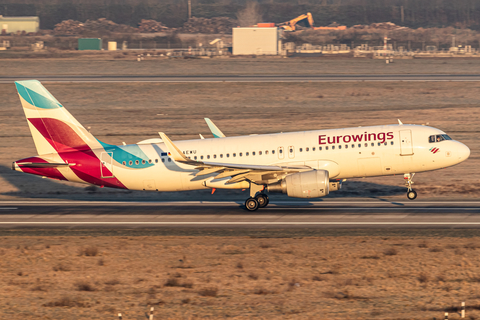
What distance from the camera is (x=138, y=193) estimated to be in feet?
144

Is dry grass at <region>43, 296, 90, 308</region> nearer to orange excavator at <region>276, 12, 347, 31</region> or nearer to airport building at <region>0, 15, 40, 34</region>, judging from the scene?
airport building at <region>0, 15, 40, 34</region>

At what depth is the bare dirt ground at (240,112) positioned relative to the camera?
147ft

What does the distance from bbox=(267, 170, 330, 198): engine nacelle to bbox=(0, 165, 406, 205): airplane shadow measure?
5.34 m

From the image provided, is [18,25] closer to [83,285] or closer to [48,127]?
[48,127]

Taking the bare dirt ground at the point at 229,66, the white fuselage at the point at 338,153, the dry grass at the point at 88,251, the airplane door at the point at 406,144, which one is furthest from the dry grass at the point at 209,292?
the bare dirt ground at the point at 229,66

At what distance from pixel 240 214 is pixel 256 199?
4.77 feet

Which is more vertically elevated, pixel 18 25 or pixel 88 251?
pixel 18 25

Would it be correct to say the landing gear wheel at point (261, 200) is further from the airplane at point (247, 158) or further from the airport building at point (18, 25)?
the airport building at point (18, 25)

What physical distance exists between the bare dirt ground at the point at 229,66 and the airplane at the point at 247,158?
5340 cm

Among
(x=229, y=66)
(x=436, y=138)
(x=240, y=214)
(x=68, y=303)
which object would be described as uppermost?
(x=229, y=66)

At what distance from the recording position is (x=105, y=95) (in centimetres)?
7294

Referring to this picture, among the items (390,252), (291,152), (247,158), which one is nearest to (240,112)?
(247,158)

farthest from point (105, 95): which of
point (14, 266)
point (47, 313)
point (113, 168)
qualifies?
point (47, 313)

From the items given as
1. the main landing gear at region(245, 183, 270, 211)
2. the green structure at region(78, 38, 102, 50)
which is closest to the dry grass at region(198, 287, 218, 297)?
the main landing gear at region(245, 183, 270, 211)
